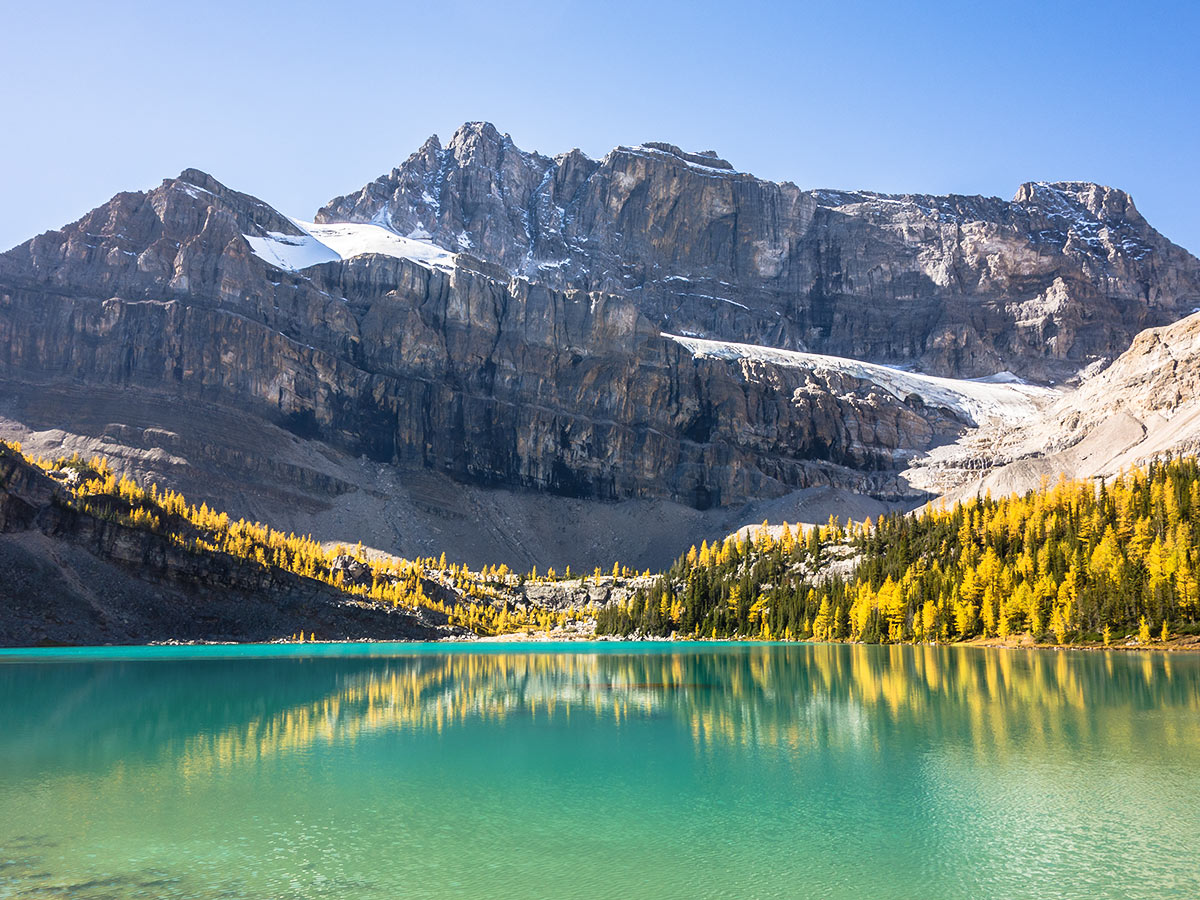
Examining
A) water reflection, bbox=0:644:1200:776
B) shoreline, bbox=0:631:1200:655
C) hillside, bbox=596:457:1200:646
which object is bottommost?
shoreline, bbox=0:631:1200:655

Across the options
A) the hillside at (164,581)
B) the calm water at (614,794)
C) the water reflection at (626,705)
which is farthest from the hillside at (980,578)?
the hillside at (164,581)

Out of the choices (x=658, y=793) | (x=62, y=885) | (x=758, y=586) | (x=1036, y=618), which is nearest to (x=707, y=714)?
(x=658, y=793)

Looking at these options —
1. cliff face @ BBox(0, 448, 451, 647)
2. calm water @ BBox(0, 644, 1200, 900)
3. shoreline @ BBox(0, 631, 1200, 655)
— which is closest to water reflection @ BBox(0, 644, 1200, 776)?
calm water @ BBox(0, 644, 1200, 900)

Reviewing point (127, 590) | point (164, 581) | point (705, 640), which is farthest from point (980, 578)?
point (127, 590)

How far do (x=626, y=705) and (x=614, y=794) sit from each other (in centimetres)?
1997

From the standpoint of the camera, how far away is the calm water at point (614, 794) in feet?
53.3

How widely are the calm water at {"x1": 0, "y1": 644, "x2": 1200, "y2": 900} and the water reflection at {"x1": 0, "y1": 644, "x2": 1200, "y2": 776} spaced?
26cm

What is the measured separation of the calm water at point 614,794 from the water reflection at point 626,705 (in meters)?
0.26

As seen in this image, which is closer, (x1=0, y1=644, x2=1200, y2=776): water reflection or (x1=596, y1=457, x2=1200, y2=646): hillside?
(x1=0, y1=644, x2=1200, y2=776): water reflection

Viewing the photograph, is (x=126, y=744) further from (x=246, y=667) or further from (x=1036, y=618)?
(x=1036, y=618)

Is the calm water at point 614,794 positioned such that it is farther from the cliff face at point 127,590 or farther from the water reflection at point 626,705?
the cliff face at point 127,590

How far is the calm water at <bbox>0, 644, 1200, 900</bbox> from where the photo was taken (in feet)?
53.3

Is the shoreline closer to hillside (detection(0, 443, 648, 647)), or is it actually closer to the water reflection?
hillside (detection(0, 443, 648, 647))

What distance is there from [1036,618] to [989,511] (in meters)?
39.2
